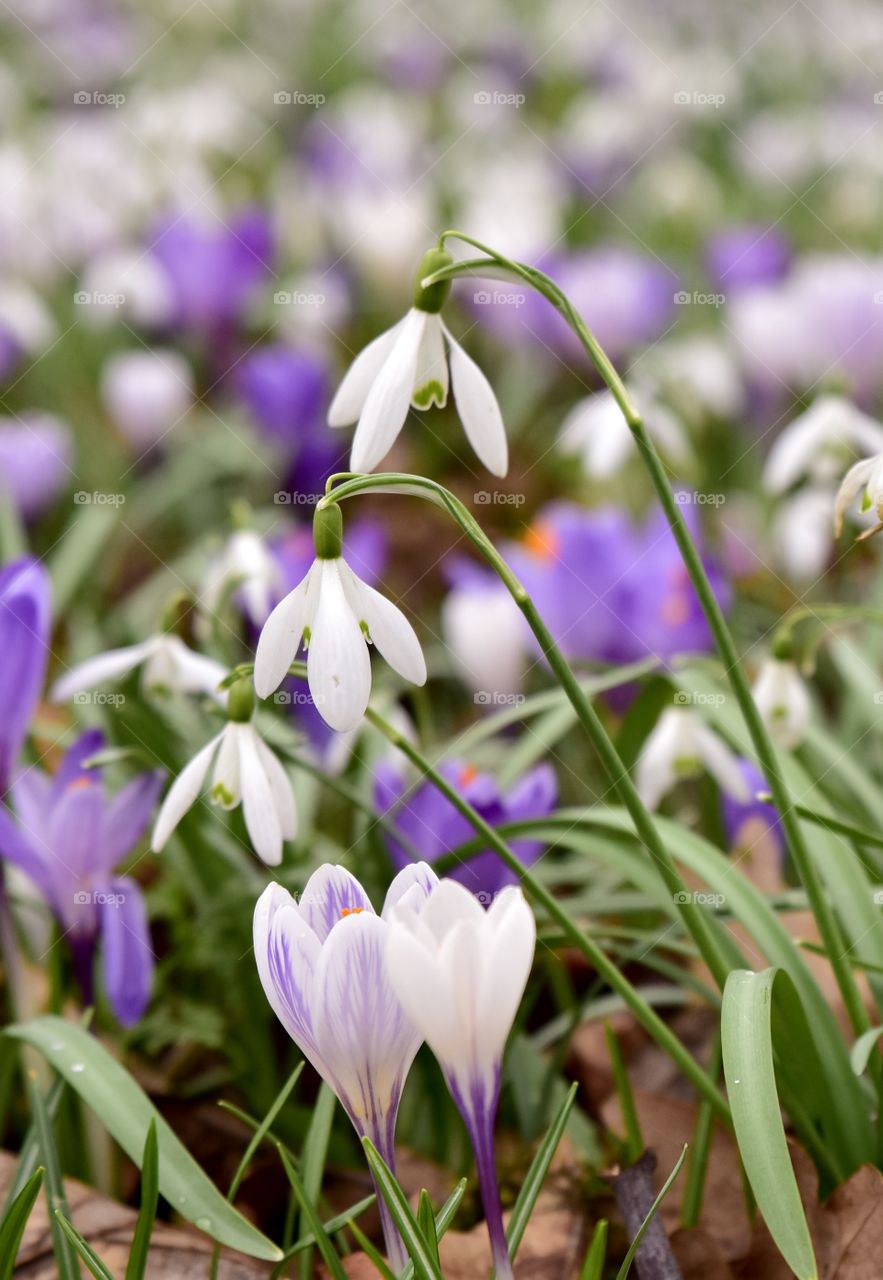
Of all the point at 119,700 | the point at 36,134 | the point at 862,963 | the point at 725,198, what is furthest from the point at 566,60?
the point at 862,963

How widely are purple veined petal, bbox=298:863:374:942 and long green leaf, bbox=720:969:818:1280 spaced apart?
11.0 inches

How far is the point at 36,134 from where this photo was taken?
184 inches

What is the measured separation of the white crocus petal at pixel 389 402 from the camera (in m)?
0.98

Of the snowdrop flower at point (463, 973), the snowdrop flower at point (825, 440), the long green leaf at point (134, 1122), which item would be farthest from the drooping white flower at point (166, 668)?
the snowdrop flower at point (825, 440)

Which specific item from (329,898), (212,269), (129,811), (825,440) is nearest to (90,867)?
(129,811)

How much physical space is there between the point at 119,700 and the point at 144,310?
1.70 meters

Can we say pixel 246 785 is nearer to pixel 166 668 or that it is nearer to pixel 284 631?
pixel 284 631

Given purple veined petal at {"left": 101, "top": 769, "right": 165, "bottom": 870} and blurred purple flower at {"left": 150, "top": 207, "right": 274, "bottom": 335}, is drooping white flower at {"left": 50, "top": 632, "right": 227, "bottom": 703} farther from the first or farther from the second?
blurred purple flower at {"left": 150, "top": 207, "right": 274, "bottom": 335}

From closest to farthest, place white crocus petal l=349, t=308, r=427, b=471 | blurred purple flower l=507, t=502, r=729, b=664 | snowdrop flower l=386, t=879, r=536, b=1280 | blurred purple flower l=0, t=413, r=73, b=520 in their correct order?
snowdrop flower l=386, t=879, r=536, b=1280
white crocus petal l=349, t=308, r=427, b=471
blurred purple flower l=507, t=502, r=729, b=664
blurred purple flower l=0, t=413, r=73, b=520

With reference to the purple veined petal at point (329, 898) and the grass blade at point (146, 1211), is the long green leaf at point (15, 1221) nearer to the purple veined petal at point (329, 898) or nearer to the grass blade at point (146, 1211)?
the grass blade at point (146, 1211)

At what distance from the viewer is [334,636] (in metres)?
0.89

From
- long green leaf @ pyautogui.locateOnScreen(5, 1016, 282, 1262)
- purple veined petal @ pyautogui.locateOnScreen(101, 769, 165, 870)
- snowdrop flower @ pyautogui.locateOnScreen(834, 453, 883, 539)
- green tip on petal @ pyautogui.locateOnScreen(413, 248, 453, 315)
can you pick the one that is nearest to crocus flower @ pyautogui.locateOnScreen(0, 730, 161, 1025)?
purple veined petal @ pyautogui.locateOnScreen(101, 769, 165, 870)

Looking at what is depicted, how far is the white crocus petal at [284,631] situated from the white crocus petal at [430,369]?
17cm

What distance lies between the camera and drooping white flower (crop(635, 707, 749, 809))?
141 centimetres
